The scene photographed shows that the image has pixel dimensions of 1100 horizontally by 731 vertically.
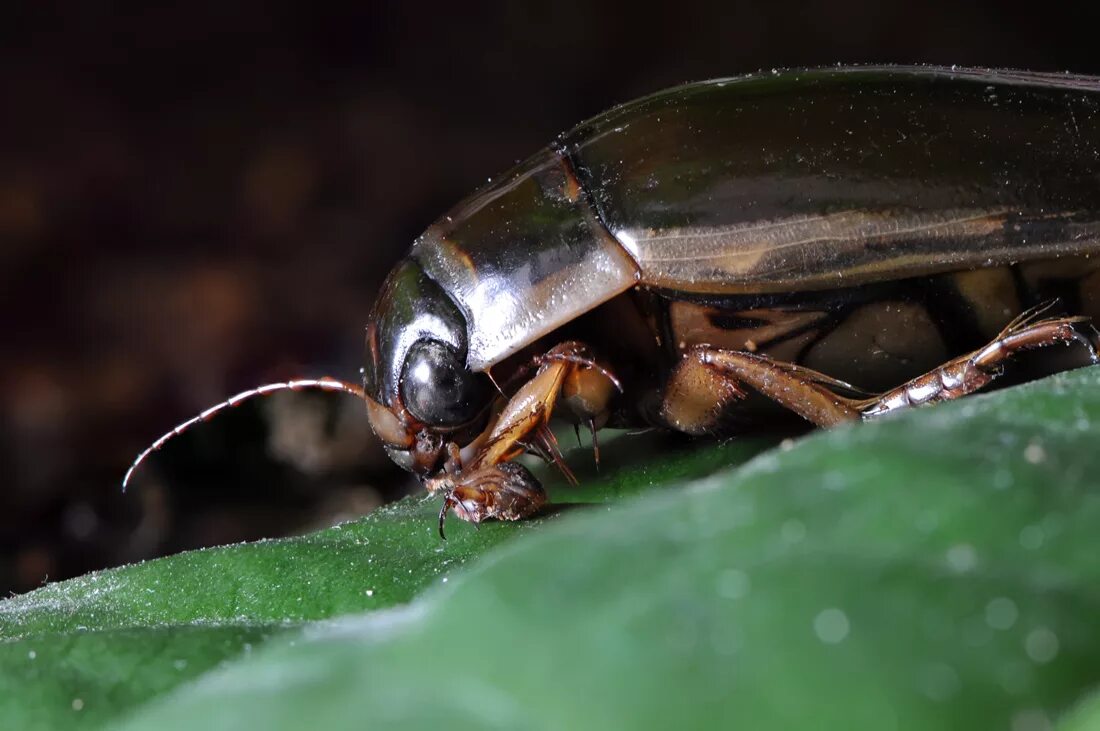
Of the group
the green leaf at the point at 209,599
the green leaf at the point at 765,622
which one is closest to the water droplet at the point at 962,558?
the green leaf at the point at 765,622

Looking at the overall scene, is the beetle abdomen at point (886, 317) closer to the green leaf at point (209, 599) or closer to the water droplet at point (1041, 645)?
the green leaf at point (209, 599)

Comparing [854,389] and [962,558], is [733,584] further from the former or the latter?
[854,389]

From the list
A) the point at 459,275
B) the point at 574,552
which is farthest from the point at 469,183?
the point at 574,552

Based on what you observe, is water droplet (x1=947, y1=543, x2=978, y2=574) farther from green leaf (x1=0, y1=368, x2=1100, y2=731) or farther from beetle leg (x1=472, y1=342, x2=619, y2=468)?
beetle leg (x1=472, y1=342, x2=619, y2=468)

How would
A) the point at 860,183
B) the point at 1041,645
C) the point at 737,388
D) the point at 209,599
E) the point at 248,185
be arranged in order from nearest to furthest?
the point at 1041,645, the point at 209,599, the point at 860,183, the point at 737,388, the point at 248,185

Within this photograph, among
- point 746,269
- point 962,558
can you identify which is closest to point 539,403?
point 746,269

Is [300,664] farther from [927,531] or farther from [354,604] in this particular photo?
[354,604]

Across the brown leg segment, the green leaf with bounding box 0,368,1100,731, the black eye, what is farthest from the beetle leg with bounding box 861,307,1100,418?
the green leaf with bounding box 0,368,1100,731
